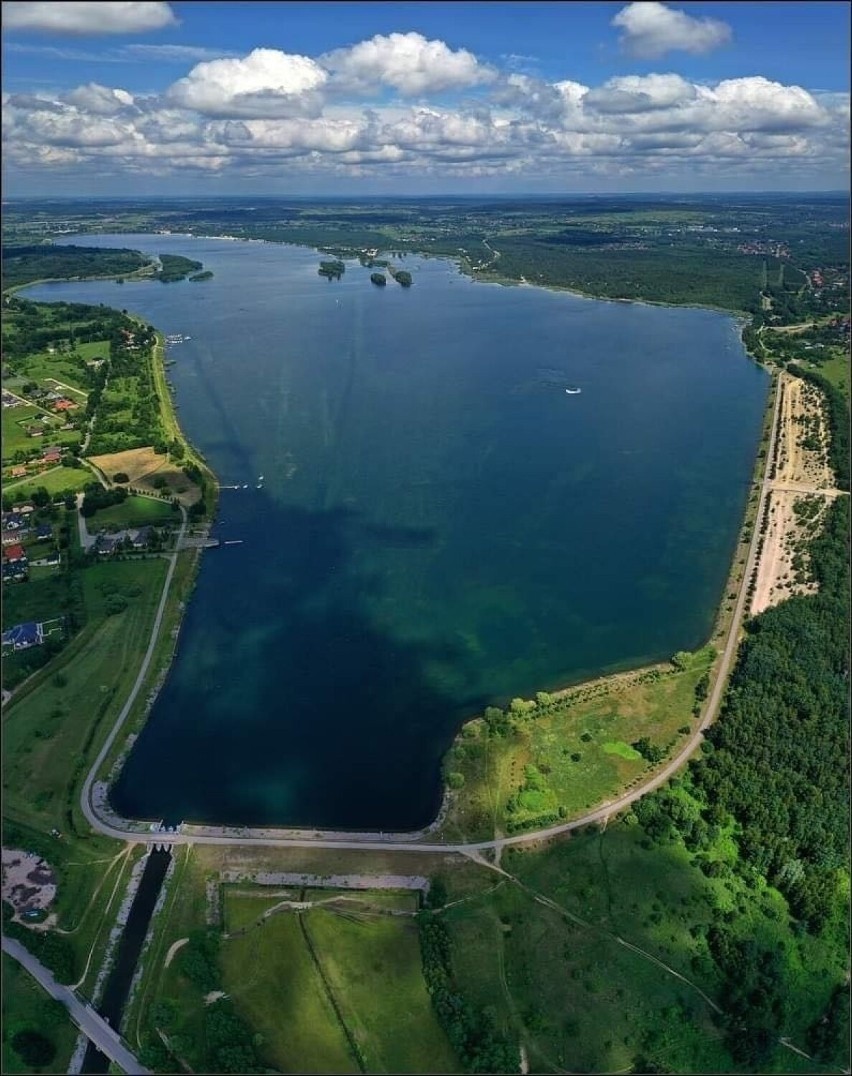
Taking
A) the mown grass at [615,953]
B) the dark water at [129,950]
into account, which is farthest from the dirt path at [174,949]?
the mown grass at [615,953]

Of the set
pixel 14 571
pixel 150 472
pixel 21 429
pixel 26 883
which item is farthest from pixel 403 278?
pixel 26 883

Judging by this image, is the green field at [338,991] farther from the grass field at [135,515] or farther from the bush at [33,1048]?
the grass field at [135,515]

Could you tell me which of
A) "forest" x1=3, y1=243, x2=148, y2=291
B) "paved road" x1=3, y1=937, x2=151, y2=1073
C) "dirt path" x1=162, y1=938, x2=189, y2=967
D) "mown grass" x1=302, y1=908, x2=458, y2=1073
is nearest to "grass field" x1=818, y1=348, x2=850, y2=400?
"mown grass" x1=302, y1=908, x2=458, y2=1073

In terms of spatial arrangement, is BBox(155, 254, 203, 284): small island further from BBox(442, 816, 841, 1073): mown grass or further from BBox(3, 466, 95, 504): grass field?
BBox(442, 816, 841, 1073): mown grass

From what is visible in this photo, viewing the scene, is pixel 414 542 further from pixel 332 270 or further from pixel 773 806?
pixel 332 270

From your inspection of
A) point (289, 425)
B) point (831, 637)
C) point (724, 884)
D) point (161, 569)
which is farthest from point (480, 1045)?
point (289, 425)

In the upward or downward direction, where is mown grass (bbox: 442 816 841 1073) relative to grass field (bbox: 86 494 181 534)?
downward
